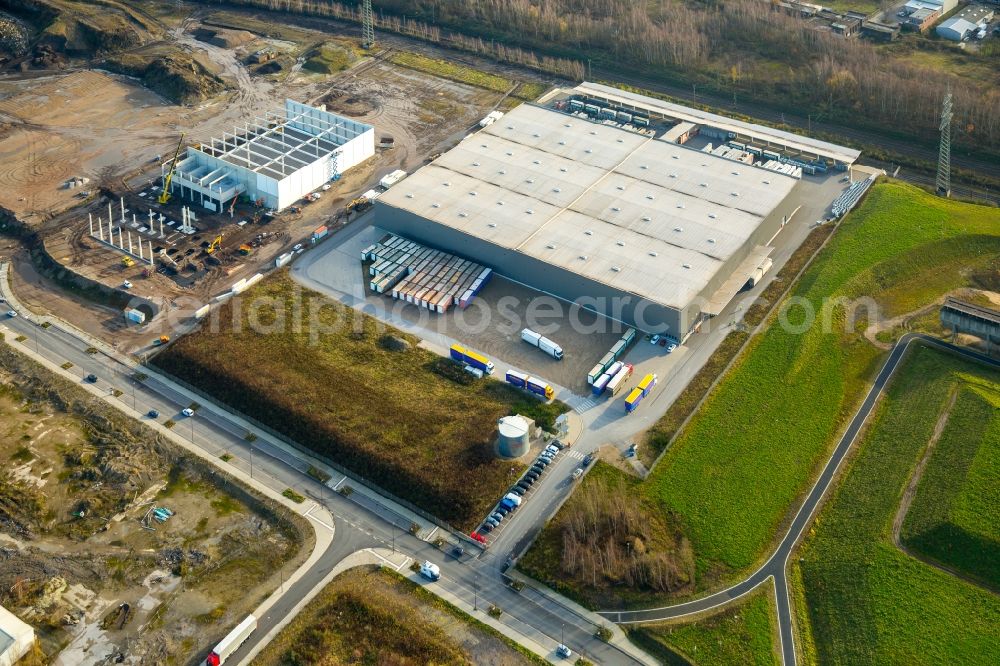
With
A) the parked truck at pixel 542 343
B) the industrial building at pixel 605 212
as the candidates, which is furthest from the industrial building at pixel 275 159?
the parked truck at pixel 542 343

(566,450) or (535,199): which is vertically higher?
(535,199)

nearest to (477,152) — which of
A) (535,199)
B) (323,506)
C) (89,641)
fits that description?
(535,199)

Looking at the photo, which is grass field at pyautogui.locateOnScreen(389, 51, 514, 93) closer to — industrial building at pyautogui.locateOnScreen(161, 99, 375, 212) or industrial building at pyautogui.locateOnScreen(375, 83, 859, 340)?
industrial building at pyautogui.locateOnScreen(375, 83, 859, 340)

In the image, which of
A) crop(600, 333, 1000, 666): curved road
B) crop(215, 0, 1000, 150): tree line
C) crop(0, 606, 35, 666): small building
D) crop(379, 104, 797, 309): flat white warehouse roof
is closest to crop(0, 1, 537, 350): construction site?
crop(379, 104, 797, 309): flat white warehouse roof

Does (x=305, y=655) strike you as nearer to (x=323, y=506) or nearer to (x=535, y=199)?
(x=323, y=506)

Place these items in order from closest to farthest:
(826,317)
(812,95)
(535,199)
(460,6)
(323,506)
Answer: (323,506)
(826,317)
(535,199)
(812,95)
(460,6)

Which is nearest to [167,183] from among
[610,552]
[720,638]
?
[610,552]
